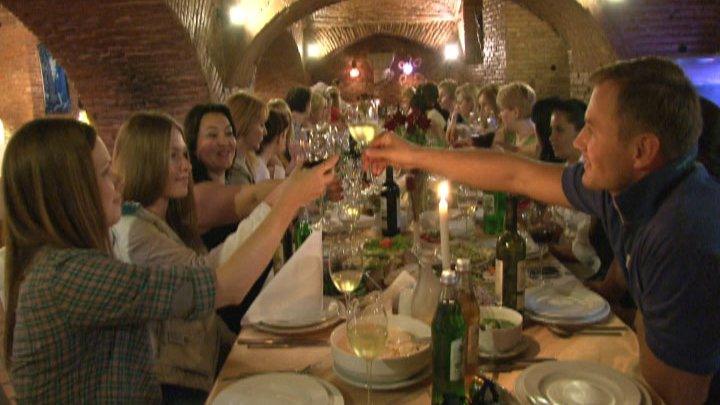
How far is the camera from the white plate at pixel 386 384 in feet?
4.64

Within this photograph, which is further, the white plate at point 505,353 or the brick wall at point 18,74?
the brick wall at point 18,74

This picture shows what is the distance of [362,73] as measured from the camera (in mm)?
17234

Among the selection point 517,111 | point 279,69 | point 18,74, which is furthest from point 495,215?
point 279,69

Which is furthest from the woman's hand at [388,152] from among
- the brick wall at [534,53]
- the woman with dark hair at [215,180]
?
the brick wall at [534,53]

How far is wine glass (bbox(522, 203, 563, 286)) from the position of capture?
2.54 metres

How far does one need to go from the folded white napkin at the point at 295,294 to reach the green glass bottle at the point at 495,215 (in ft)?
3.83

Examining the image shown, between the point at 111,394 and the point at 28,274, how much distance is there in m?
0.37

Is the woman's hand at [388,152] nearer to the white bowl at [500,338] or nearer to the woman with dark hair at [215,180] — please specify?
the woman with dark hair at [215,180]

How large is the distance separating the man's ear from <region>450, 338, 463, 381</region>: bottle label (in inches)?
24.4

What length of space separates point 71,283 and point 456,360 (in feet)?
2.89

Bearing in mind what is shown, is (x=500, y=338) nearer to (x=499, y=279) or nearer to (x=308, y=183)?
(x=499, y=279)

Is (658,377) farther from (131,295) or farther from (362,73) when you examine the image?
(362,73)

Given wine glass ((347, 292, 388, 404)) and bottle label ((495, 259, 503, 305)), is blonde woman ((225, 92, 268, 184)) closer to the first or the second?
bottle label ((495, 259, 503, 305))

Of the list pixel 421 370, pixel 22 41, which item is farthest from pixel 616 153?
pixel 22 41
